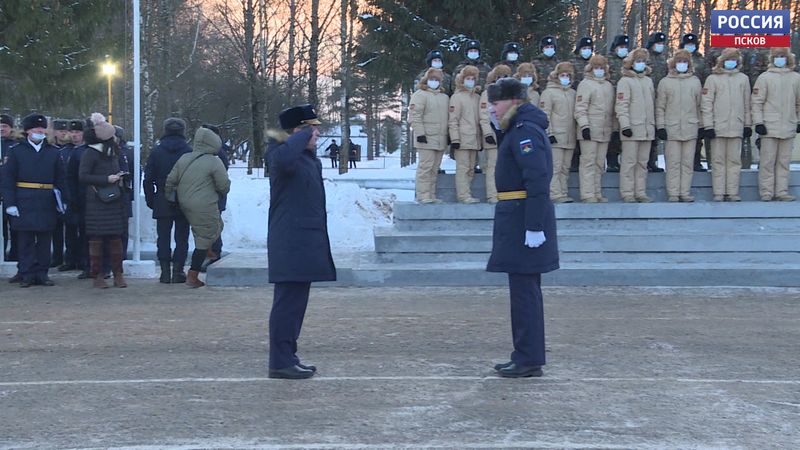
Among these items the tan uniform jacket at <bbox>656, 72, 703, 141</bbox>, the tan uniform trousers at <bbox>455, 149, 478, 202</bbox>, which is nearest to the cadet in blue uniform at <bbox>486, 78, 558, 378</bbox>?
the tan uniform trousers at <bbox>455, 149, 478, 202</bbox>

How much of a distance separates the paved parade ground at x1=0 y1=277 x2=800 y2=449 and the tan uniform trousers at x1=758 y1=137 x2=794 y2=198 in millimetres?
3185

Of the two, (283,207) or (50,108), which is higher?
(50,108)

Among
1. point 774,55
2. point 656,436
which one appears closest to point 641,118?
point 774,55

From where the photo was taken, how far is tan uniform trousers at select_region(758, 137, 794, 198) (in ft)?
44.2

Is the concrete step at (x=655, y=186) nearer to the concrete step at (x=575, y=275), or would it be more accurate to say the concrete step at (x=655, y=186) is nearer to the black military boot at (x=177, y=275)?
the concrete step at (x=575, y=275)

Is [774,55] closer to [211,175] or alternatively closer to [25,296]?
[211,175]

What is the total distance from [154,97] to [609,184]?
1951 centimetres

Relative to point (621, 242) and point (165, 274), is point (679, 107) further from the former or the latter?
point (165, 274)

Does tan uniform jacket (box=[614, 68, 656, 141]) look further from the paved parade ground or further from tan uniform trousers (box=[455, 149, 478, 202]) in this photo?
the paved parade ground

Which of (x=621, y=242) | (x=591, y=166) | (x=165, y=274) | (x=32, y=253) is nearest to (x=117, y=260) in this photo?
(x=165, y=274)

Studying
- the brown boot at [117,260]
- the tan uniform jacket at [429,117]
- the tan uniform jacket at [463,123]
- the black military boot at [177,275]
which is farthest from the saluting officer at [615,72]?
the brown boot at [117,260]

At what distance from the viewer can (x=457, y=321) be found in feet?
31.1

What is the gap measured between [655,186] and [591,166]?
49.2 inches

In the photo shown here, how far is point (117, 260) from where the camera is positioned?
11.8m
